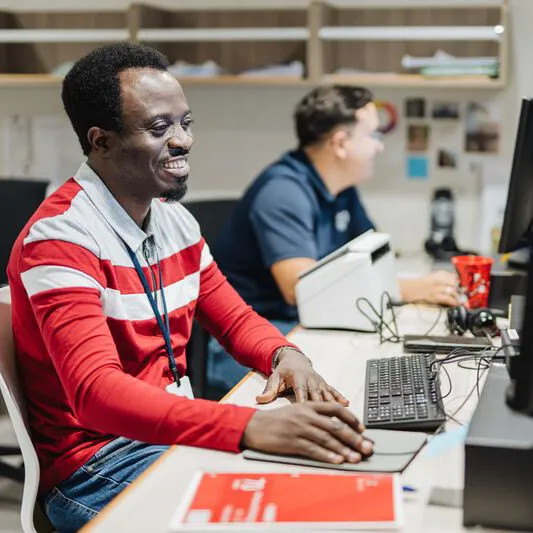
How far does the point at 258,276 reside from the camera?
2.85 m

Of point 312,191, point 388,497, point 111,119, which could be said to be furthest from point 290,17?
point 388,497

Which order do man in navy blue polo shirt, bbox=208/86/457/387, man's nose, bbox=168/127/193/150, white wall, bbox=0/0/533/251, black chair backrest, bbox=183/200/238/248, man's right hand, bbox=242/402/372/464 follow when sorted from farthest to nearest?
white wall, bbox=0/0/533/251 < black chair backrest, bbox=183/200/238/248 < man in navy blue polo shirt, bbox=208/86/457/387 < man's nose, bbox=168/127/193/150 < man's right hand, bbox=242/402/372/464

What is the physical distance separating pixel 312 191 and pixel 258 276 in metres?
0.34

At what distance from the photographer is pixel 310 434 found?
1343 mm

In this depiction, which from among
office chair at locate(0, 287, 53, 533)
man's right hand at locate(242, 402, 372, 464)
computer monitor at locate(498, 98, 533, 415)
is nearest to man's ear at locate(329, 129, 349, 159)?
computer monitor at locate(498, 98, 533, 415)

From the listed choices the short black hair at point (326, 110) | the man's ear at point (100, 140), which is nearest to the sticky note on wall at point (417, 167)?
the short black hair at point (326, 110)

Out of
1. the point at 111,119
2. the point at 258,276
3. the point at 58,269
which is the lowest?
the point at 258,276

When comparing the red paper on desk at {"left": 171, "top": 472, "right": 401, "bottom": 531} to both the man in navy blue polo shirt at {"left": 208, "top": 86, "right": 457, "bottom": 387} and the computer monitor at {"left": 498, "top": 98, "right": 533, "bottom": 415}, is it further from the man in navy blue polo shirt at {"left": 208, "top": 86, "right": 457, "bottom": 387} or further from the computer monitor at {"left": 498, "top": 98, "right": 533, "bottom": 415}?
the man in navy blue polo shirt at {"left": 208, "top": 86, "right": 457, "bottom": 387}

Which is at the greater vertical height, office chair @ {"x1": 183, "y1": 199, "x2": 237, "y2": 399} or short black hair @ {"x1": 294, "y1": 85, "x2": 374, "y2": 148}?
short black hair @ {"x1": 294, "y1": 85, "x2": 374, "y2": 148}

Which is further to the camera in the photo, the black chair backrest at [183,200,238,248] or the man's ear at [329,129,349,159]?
the black chair backrest at [183,200,238,248]

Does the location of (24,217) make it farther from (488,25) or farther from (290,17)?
(488,25)

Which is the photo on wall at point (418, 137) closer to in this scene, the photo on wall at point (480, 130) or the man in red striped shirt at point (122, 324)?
the photo on wall at point (480, 130)

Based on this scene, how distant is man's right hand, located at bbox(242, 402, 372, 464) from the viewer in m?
1.34

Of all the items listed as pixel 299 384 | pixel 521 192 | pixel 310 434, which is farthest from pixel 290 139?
pixel 310 434
